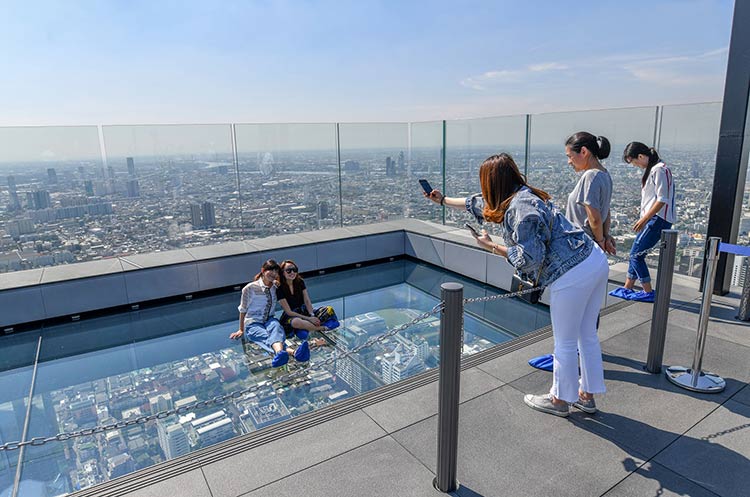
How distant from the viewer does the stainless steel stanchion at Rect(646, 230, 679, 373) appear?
307cm

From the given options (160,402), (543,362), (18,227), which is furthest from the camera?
(18,227)

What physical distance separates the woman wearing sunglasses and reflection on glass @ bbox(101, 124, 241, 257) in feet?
9.64

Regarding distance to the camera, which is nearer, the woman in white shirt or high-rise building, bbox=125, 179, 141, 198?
the woman in white shirt

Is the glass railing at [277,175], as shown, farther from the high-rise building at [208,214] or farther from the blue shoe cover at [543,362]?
the blue shoe cover at [543,362]

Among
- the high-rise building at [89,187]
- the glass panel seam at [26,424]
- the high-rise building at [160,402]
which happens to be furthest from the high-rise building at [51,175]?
the high-rise building at [160,402]

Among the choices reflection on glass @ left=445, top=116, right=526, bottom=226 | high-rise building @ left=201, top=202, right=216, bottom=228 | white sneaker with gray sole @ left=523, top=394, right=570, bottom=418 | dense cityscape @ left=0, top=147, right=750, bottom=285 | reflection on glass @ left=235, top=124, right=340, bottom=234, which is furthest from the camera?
reflection on glass @ left=235, top=124, right=340, bottom=234

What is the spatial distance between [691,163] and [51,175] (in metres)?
8.55

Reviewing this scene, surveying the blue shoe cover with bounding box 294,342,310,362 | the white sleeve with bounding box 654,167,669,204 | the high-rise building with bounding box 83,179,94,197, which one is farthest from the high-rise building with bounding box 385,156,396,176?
the blue shoe cover with bounding box 294,342,310,362

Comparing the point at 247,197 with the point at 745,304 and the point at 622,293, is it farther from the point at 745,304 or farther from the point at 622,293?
the point at 745,304

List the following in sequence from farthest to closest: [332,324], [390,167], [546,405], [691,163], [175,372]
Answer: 1. [390,167]
2. [691,163]
3. [332,324]
4. [175,372]
5. [546,405]

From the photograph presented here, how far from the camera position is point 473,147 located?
7914mm

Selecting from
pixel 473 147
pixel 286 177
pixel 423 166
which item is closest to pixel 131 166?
pixel 286 177

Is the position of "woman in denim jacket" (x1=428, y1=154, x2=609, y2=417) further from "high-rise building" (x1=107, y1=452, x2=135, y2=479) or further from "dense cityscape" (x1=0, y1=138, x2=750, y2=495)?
"high-rise building" (x1=107, y1=452, x2=135, y2=479)

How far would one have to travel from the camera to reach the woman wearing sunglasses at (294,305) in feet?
15.9
